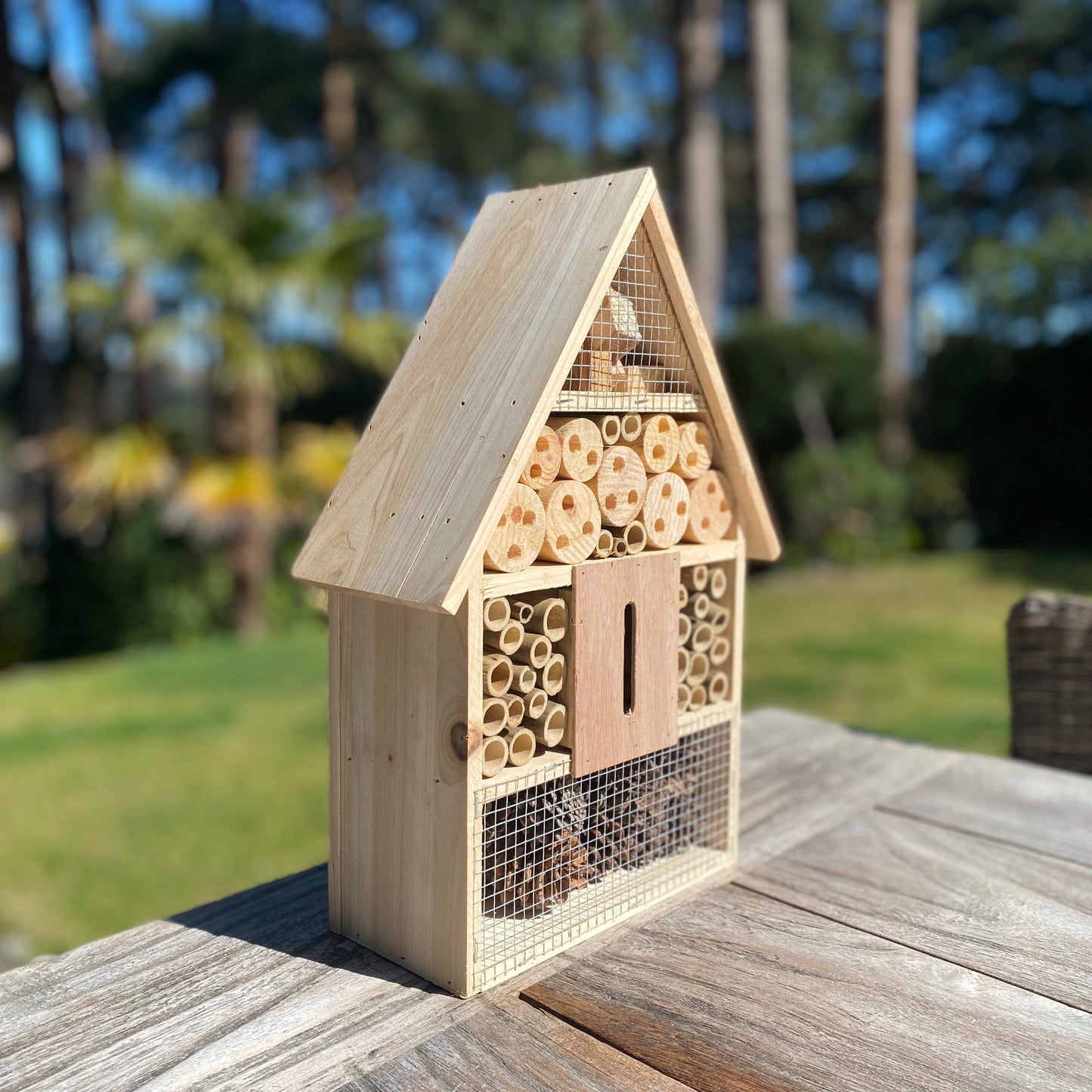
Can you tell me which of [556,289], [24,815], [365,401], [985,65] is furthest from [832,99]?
[556,289]

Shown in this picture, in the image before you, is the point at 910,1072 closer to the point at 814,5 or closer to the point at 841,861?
the point at 841,861

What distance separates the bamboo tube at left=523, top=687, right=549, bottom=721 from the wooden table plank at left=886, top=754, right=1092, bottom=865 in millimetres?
1070

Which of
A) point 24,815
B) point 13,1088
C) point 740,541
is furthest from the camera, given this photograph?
point 24,815

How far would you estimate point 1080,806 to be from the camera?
2404 millimetres

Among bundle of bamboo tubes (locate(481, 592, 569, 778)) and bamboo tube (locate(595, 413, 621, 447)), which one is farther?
bamboo tube (locate(595, 413, 621, 447))

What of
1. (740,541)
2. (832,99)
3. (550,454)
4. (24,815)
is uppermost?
(832,99)

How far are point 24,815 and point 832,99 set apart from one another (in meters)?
18.6

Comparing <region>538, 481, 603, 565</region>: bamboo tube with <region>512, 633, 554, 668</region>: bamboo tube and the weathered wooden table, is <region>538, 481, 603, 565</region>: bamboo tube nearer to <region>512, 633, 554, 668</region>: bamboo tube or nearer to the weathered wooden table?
<region>512, 633, 554, 668</region>: bamboo tube

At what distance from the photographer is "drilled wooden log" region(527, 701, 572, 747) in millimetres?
1744

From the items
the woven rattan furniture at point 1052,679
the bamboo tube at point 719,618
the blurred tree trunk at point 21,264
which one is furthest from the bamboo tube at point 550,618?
the blurred tree trunk at point 21,264

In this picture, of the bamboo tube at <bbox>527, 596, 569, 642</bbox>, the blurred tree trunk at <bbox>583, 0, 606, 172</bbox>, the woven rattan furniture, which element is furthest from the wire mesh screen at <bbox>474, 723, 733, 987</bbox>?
the blurred tree trunk at <bbox>583, 0, 606, 172</bbox>

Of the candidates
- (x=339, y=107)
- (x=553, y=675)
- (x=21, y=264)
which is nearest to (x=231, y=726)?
(x=553, y=675)

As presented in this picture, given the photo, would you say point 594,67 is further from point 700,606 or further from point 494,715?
point 494,715

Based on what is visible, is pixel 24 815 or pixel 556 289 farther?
pixel 24 815
